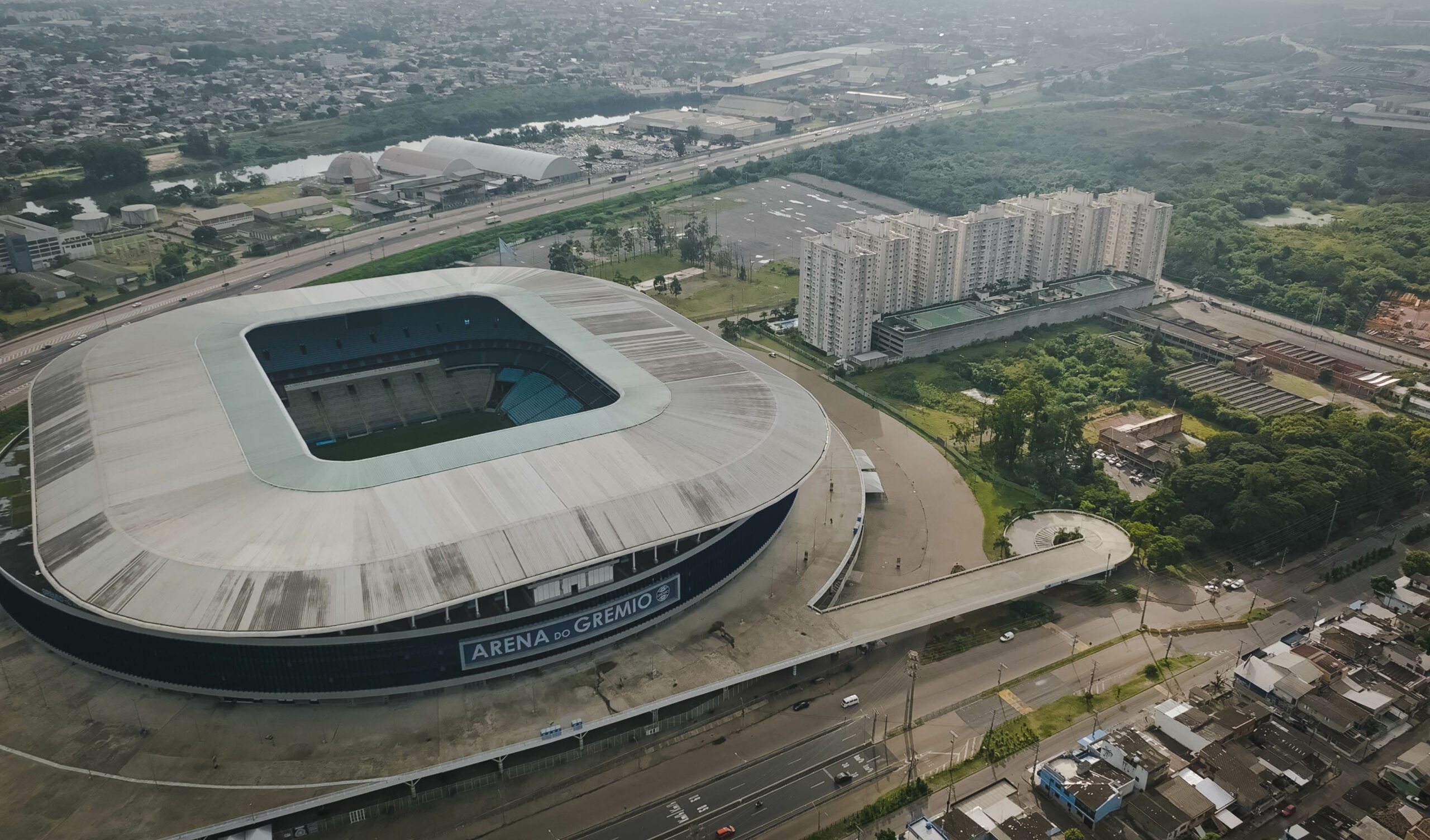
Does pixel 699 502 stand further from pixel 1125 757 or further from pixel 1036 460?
pixel 1036 460

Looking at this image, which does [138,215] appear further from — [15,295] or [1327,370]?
[1327,370]

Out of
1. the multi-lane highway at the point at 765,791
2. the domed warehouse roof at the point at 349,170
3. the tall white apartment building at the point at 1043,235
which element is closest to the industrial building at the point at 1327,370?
the tall white apartment building at the point at 1043,235

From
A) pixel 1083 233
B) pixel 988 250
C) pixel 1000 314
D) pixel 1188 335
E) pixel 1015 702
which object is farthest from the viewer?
pixel 1083 233

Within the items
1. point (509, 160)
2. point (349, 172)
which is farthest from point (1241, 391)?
point (349, 172)

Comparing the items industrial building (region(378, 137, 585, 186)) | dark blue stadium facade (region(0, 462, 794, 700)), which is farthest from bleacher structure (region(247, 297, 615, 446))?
industrial building (region(378, 137, 585, 186))

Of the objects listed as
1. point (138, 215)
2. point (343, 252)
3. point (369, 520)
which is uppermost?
point (369, 520)

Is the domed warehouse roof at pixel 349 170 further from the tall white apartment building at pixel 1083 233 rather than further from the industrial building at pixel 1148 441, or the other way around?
the industrial building at pixel 1148 441

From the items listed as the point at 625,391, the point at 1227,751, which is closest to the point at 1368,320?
the point at 1227,751
